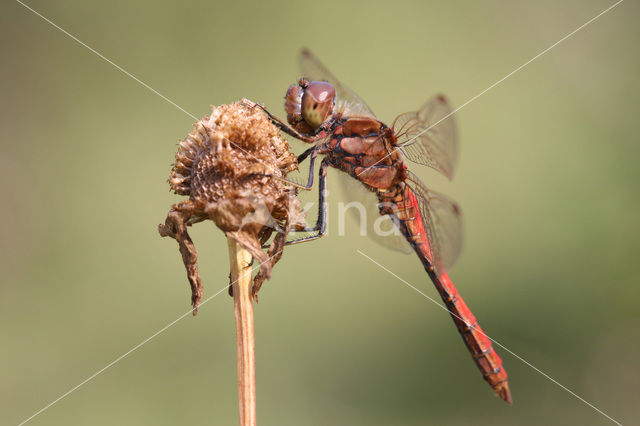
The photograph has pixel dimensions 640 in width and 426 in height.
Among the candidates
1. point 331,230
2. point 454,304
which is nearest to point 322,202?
point 454,304

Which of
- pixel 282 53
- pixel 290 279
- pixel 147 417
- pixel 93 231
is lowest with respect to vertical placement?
pixel 147 417

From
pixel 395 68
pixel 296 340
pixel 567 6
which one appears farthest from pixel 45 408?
pixel 567 6

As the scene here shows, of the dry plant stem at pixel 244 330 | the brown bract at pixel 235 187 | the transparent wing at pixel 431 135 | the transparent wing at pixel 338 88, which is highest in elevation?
the transparent wing at pixel 338 88

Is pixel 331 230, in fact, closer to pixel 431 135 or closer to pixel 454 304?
pixel 454 304

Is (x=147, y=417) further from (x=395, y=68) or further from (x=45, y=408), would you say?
(x=395, y=68)

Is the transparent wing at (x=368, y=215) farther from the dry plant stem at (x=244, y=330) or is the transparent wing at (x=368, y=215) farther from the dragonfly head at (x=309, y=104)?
the dry plant stem at (x=244, y=330)

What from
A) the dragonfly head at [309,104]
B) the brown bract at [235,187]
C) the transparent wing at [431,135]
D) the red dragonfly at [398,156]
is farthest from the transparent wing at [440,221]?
the brown bract at [235,187]

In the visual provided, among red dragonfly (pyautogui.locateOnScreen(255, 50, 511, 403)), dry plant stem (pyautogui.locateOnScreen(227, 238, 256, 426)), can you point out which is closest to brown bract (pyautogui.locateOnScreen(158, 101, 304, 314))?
dry plant stem (pyautogui.locateOnScreen(227, 238, 256, 426))
